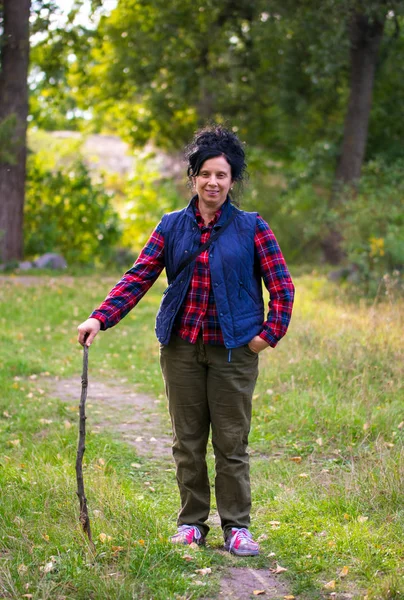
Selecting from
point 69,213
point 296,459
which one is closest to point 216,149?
point 296,459

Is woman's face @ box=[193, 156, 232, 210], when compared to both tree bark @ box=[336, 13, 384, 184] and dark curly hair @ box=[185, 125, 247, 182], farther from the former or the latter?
tree bark @ box=[336, 13, 384, 184]

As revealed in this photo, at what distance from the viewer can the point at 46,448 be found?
573cm

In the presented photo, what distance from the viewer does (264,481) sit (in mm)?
5293

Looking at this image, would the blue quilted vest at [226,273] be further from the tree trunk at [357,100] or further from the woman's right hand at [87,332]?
the tree trunk at [357,100]

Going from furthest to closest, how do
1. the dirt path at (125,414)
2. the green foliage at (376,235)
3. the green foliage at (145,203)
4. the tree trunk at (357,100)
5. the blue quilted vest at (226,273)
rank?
the green foliage at (145,203) < the tree trunk at (357,100) < the green foliage at (376,235) < the dirt path at (125,414) < the blue quilted vest at (226,273)

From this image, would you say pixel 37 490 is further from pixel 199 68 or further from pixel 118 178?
pixel 118 178

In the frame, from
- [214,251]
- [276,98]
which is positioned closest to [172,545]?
[214,251]

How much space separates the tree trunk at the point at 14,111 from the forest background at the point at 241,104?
1.2 inches

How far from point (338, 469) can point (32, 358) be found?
A: 4.48 metres

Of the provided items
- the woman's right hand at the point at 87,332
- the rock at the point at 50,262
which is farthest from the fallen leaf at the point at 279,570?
the rock at the point at 50,262

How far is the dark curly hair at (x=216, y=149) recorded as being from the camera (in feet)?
12.8

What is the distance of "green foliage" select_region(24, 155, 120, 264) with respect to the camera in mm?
18516

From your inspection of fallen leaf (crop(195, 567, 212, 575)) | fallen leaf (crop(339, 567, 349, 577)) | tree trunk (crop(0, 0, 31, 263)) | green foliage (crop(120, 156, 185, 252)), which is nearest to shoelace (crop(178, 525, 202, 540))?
fallen leaf (crop(195, 567, 212, 575))

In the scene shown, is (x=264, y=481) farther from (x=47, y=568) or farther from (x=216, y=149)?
(x=216, y=149)
